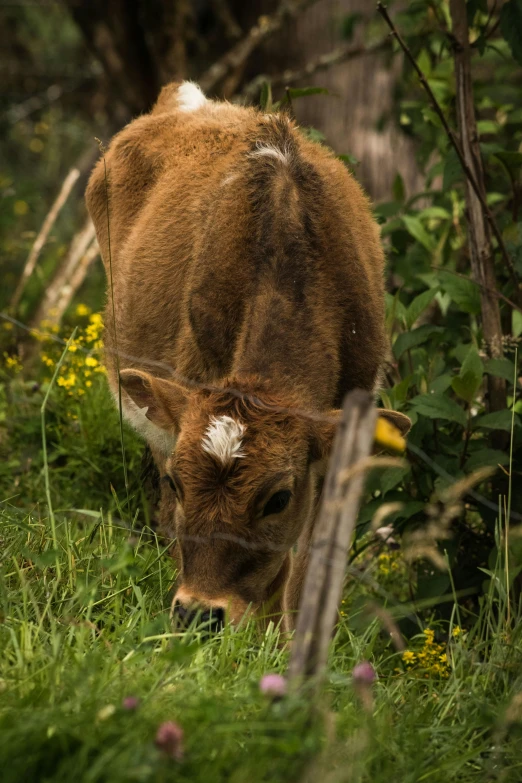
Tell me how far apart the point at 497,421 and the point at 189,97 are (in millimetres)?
2970

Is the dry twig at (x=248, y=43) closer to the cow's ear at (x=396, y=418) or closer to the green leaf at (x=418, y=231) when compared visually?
the green leaf at (x=418, y=231)

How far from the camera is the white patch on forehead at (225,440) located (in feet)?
12.7

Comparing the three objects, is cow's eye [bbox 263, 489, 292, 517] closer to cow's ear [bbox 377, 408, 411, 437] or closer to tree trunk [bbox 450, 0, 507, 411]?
cow's ear [bbox 377, 408, 411, 437]

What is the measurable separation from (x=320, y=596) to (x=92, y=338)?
4046 millimetres

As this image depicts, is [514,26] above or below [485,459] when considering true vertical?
above

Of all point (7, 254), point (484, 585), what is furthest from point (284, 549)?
point (7, 254)

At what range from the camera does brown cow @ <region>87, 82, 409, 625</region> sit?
3.94 m

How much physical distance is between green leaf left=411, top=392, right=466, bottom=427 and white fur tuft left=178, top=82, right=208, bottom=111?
253 centimetres

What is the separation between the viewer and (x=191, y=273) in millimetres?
4906

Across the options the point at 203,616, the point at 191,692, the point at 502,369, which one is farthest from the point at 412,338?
the point at 191,692

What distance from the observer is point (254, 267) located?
4508mm

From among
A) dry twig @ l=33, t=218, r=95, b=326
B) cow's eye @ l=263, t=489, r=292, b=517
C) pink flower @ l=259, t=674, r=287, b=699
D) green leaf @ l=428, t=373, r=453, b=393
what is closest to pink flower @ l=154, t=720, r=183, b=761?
pink flower @ l=259, t=674, r=287, b=699

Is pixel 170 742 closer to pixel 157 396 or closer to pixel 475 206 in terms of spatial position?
pixel 157 396

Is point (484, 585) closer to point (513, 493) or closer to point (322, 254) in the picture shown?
point (513, 493)
